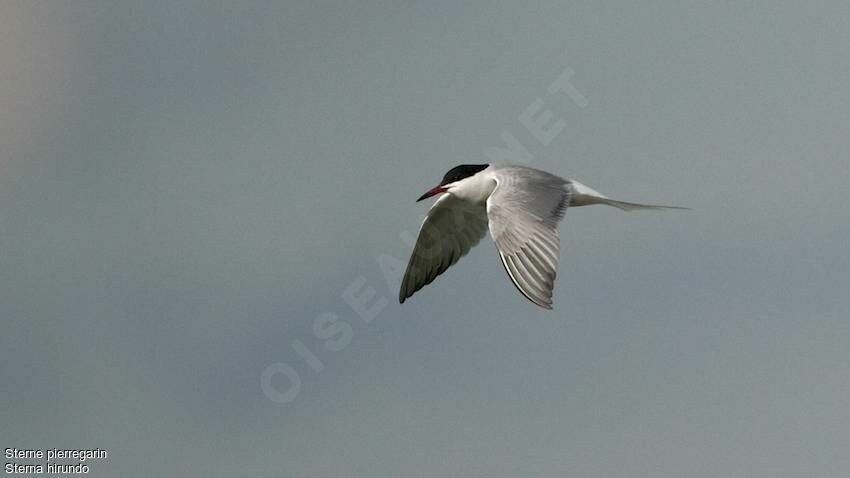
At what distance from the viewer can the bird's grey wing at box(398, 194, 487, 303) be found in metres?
15.2

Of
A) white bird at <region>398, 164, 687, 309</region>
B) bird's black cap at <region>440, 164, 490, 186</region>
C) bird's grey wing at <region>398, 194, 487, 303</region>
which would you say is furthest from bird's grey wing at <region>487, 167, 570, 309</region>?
bird's grey wing at <region>398, 194, 487, 303</region>

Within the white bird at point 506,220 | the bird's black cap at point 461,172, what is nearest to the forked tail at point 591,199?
the white bird at point 506,220

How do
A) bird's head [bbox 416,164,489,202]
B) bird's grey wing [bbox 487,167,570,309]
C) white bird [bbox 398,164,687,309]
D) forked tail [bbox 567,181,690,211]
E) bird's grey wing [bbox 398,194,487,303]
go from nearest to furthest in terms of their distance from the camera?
bird's grey wing [bbox 487,167,570,309] < white bird [bbox 398,164,687,309] < forked tail [bbox 567,181,690,211] < bird's head [bbox 416,164,489,202] < bird's grey wing [bbox 398,194,487,303]

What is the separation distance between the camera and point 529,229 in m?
11.9

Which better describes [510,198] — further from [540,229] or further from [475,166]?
[475,166]

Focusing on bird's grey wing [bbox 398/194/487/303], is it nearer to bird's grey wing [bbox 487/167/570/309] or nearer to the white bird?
the white bird

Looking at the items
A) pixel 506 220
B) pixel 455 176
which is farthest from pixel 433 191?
pixel 506 220

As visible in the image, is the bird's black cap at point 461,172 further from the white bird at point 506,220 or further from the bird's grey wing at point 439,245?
the bird's grey wing at point 439,245

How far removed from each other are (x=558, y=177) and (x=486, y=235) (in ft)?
5.67

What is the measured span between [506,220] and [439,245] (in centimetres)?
340

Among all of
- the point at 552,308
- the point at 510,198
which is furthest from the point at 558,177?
the point at 552,308

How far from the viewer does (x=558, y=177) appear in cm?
1405

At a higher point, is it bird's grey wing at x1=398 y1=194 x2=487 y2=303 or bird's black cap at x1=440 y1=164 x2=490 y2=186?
bird's black cap at x1=440 y1=164 x2=490 y2=186

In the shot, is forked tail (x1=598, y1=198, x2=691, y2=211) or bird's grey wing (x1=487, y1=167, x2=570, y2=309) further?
forked tail (x1=598, y1=198, x2=691, y2=211)
